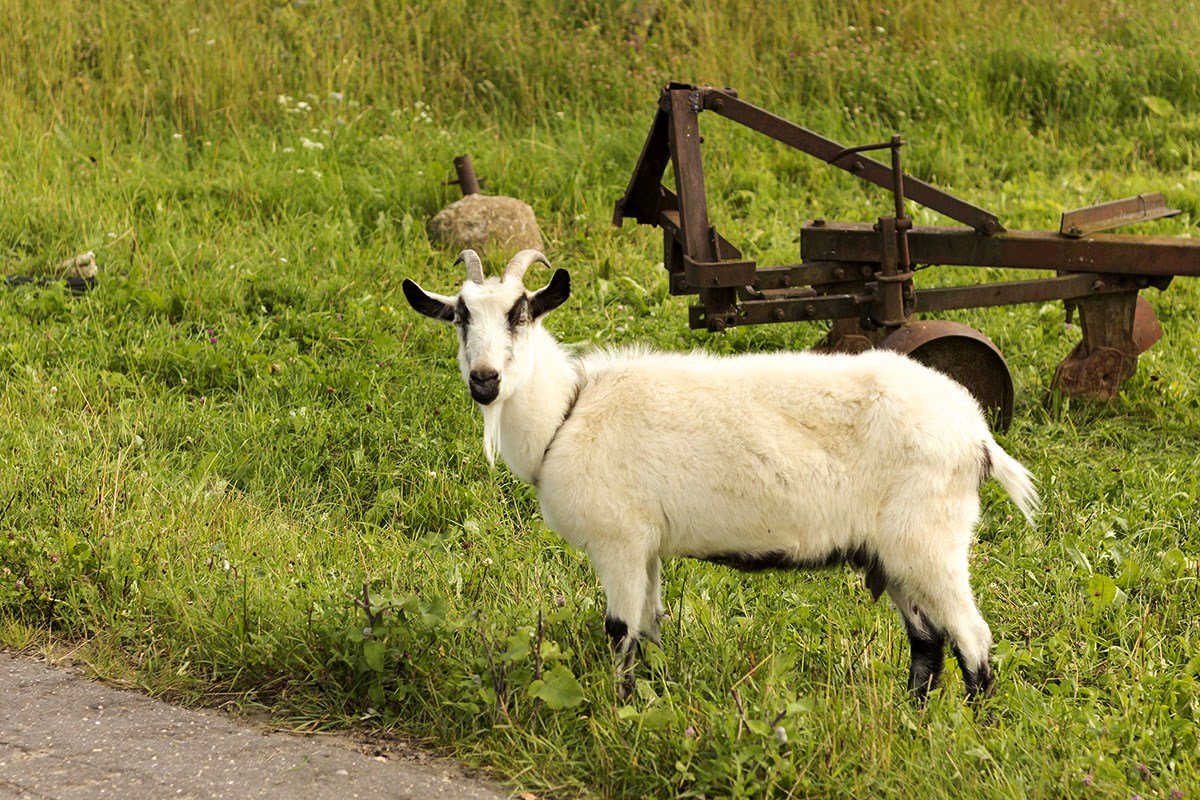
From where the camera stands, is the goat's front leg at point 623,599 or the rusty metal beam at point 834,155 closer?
the goat's front leg at point 623,599

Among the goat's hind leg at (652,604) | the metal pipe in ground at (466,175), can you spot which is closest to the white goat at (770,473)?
the goat's hind leg at (652,604)

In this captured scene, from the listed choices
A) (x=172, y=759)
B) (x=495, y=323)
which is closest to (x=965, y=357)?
(x=495, y=323)

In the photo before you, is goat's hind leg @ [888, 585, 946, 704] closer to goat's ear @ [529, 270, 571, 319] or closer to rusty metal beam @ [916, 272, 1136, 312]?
goat's ear @ [529, 270, 571, 319]

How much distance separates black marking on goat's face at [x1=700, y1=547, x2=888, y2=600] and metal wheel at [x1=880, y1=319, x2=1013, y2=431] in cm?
231

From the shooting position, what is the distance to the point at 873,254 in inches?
289

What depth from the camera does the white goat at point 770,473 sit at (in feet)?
14.9

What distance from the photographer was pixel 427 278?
897cm

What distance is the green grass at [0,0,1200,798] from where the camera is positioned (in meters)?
4.44

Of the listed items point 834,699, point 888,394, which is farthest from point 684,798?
point 888,394

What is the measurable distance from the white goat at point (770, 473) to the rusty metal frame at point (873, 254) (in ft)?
7.06


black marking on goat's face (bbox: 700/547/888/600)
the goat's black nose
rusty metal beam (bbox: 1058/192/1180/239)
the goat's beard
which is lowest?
black marking on goat's face (bbox: 700/547/888/600)

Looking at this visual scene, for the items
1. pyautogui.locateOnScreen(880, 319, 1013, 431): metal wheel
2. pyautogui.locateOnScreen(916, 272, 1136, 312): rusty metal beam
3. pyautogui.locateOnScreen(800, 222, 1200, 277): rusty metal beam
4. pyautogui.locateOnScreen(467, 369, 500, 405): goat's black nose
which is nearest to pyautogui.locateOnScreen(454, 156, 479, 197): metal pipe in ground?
pyautogui.locateOnScreen(800, 222, 1200, 277): rusty metal beam

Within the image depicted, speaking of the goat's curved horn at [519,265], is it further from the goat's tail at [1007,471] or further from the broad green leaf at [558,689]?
the goat's tail at [1007,471]

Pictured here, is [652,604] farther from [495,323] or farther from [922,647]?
[495,323]
